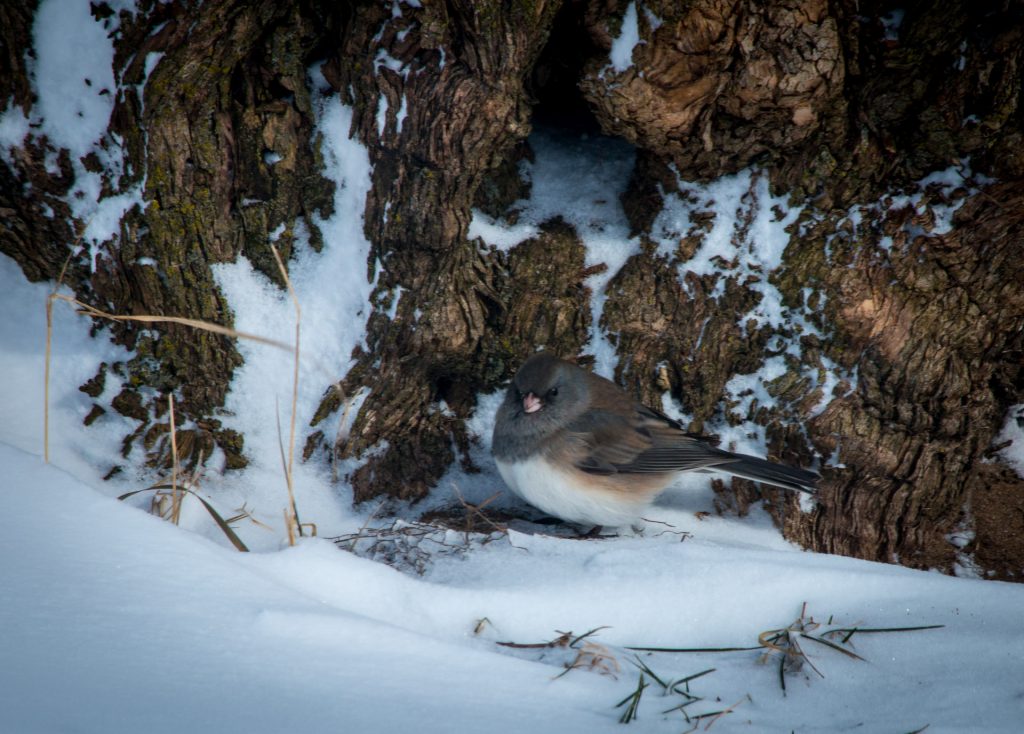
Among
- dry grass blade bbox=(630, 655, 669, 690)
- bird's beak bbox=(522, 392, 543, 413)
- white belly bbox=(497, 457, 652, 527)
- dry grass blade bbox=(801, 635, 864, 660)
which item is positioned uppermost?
bird's beak bbox=(522, 392, 543, 413)

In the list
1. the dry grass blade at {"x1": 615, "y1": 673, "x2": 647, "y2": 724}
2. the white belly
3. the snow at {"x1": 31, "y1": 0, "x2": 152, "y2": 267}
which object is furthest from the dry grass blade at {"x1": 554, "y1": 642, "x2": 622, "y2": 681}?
the snow at {"x1": 31, "y1": 0, "x2": 152, "y2": 267}

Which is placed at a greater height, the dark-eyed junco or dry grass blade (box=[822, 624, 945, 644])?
the dark-eyed junco

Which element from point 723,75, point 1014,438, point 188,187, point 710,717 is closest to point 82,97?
point 188,187

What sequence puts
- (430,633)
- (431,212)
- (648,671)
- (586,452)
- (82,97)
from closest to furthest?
1. (648,671)
2. (430,633)
3. (82,97)
4. (431,212)
5. (586,452)

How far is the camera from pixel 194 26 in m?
2.56

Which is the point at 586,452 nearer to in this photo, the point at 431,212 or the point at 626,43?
the point at 431,212

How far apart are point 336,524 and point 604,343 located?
4.86ft

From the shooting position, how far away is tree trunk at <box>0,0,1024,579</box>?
108 inches

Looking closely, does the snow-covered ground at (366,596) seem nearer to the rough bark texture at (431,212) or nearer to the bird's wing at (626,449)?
the rough bark texture at (431,212)

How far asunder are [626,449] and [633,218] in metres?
1.09

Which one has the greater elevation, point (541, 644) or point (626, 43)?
point (626, 43)

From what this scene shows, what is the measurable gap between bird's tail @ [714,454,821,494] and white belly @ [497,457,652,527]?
414 millimetres

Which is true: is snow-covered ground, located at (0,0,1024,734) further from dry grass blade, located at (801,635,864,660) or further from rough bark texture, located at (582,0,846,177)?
rough bark texture, located at (582,0,846,177)

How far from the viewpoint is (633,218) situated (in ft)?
11.4
